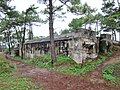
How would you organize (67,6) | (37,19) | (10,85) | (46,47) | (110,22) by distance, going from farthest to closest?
(37,19)
(110,22)
(46,47)
(67,6)
(10,85)

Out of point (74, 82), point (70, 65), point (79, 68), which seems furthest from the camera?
point (70, 65)

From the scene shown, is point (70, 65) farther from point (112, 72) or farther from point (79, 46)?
point (112, 72)

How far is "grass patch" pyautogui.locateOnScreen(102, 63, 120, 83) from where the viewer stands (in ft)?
39.1

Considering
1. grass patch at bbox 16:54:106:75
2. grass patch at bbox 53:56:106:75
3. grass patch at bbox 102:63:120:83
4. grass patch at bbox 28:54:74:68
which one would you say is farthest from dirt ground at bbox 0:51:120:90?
grass patch at bbox 28:54:74:68

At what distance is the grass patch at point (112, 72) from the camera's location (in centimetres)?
1191

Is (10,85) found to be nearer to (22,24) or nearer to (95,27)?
(22,24)

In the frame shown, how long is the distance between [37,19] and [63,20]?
498 inches

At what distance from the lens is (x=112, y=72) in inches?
513

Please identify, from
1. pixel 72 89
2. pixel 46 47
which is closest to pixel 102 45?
pixel 46 47

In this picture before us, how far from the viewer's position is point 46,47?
72.7 feet

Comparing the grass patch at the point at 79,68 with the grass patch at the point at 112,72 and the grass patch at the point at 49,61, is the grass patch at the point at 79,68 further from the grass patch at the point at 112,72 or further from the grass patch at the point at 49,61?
the grass patch at the point at 112,72

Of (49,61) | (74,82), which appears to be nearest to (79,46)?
(49,61)

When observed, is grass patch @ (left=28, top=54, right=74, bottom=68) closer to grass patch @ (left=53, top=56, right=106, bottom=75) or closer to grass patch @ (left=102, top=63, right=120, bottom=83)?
grass patch @ (left=53, top=56, right=106, bottom=75)

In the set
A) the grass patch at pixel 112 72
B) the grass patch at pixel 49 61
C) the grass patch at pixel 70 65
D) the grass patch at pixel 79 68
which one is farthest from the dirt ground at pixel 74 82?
the grass patch at pixel 49 61
